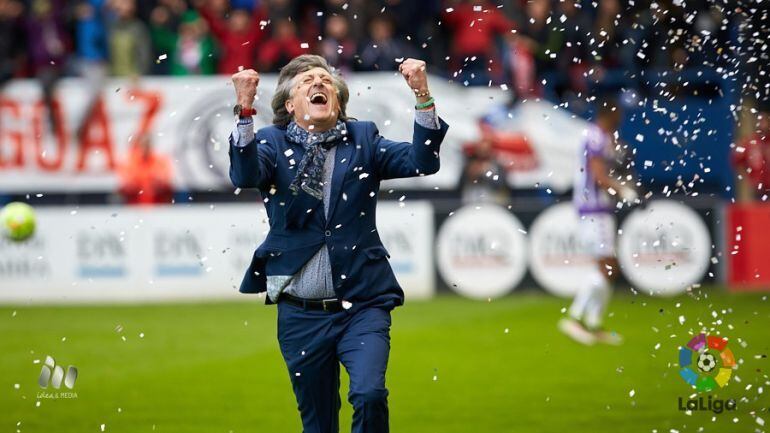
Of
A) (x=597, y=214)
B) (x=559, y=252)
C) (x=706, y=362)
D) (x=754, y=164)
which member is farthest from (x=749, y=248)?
(x=706, y=362)

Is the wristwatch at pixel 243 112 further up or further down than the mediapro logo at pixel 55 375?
further up

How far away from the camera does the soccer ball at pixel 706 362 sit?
31.3ft

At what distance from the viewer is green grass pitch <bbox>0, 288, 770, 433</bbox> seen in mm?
8727

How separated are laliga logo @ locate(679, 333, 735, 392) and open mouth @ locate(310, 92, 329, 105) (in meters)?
4.49

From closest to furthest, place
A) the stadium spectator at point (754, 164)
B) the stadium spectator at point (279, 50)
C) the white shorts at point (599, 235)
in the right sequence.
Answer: the white shorts at point (599, 235) → the stadium spectator at point (279, 50) → the stadium spectator at point (754, 164)

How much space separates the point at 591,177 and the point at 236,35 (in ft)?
23.5

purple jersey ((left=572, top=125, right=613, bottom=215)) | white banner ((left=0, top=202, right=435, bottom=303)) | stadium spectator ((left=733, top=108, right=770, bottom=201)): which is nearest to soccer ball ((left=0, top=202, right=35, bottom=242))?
white banner ((left=0, top=202, right=435, bottom=303))

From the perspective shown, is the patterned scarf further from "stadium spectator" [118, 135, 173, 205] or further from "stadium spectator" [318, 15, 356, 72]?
"stadium spectator" [118, 135, 173, 205]

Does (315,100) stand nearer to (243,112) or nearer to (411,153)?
(243,112)

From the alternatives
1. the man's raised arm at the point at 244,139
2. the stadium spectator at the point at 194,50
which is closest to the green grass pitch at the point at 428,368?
the man's raised arm at the point at 244,139

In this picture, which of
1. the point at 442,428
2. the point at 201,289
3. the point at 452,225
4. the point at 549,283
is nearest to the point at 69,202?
the point at 201,289

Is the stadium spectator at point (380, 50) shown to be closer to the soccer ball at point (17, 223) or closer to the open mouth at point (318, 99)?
the soccer ball at point (17, 223)

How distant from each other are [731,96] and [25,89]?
10365mm

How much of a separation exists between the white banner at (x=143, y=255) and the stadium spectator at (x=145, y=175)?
980 mm
